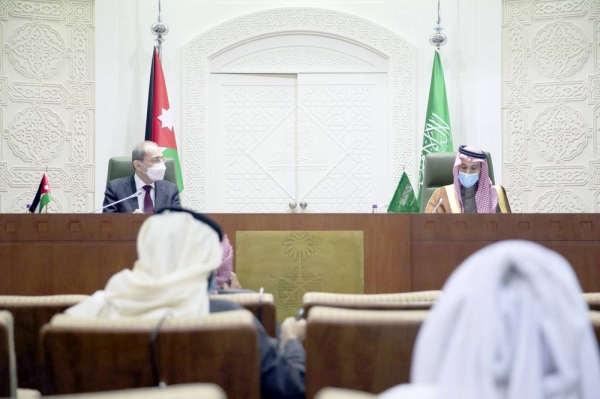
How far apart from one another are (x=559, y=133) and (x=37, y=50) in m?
4.78

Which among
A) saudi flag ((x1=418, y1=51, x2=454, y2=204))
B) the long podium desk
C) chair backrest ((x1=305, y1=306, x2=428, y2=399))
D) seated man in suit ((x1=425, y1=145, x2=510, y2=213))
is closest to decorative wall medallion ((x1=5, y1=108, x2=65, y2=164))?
the long podium desk

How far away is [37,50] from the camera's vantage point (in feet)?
21.5

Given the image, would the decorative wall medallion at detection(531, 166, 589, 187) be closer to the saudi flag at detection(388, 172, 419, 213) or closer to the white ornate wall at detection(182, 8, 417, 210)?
the white ornate wall at detection(182, 8, 417, 210)

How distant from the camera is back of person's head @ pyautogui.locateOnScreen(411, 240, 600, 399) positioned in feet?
3.62

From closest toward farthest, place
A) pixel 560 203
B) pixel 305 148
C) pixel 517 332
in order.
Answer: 1. pixel 517 332
2. pixel 560 203
3. pixel 305 148

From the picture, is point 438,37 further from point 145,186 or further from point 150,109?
point 145,186

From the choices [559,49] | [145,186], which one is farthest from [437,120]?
[145,186]

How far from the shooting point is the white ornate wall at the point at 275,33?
6.64m

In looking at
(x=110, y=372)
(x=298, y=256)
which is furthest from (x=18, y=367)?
(x=298, y=256)

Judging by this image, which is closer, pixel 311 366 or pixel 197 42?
pixel 311 366

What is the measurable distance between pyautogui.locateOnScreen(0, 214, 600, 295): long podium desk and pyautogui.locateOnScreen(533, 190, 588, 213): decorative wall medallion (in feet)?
9.14

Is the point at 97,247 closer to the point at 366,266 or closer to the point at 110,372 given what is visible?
the point at 366,266

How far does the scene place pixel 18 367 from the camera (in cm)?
234

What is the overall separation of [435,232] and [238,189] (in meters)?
3.22
